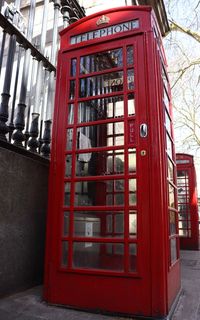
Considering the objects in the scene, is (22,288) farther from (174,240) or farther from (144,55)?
(144,55)

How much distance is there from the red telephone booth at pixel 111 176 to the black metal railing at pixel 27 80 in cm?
50

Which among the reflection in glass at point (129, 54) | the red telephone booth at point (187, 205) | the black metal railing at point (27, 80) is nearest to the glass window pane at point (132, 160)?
the reflection in glass at point (129, 54)

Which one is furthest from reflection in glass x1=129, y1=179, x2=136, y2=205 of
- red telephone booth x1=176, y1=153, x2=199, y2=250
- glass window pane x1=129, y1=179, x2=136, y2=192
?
red telephone booth x1=176, y1=153, x2=199, y2=250

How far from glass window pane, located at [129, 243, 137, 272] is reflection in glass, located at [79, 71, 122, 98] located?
138 cm

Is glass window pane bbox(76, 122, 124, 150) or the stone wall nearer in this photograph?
the stone wall

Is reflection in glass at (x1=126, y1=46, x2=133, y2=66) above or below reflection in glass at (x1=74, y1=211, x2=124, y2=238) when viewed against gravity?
above

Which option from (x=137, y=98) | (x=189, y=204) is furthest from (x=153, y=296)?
(x=189, y=204)

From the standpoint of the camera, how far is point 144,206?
2123 mm

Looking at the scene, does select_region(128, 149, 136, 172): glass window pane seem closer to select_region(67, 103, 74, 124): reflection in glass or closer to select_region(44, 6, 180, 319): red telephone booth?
select_region(44, 6, 180, 319): red telephone booth

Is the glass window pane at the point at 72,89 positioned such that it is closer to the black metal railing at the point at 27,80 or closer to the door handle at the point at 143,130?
the black metal railing at the point at 27,80

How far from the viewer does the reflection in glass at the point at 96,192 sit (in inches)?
93.9

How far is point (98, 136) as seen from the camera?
262cm

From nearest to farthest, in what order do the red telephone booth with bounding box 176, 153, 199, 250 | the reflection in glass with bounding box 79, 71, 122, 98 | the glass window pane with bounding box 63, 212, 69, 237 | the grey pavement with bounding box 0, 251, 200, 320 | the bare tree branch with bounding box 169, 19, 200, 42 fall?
the grey pavement with bounding box 0, 251, 200, 320
the glass window pane with bounding box 63, 212, 69, 237
the reflection in glass with bounding box 79, 71, 122, 98
the red telephone booth with bounding box 176, 153, 199, 250
the bare tree branch with bounding box 169, 19, 200, 42

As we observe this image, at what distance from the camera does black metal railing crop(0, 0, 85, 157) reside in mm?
2775
